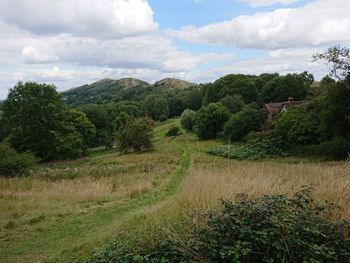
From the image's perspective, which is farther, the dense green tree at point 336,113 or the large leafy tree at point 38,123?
the large leafy tree at point 38,123

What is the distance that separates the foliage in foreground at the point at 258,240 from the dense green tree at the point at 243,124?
5347cm

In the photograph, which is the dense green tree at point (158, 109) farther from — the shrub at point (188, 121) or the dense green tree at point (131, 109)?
the shrub at point (188, 121)

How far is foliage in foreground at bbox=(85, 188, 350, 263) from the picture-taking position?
439 centimetres

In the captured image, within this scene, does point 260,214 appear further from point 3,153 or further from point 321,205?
point 3,153

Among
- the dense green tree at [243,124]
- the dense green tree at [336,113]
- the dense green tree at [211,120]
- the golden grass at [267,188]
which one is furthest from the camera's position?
the dense green tree at [211,120]

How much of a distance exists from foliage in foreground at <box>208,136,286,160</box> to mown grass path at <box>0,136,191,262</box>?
32.2 m

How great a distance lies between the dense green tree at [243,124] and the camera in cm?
5838

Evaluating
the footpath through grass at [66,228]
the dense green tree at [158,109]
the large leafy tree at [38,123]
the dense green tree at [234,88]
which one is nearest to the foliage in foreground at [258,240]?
the footpath through grass at [66,228]

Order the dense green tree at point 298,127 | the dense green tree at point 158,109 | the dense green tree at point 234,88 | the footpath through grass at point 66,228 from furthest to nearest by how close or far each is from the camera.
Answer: the dense green tree at point 158,109
the dense green tree at point 234,88
the dense green tree at point 298,127
the footpath through grass at point 66,228

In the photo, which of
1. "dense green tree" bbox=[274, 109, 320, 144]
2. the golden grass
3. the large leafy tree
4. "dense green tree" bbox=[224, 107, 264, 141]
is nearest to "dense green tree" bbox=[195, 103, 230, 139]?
"dense green tree" bbox=[224, 107, 264, 141]

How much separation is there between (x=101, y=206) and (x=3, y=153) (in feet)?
75.9

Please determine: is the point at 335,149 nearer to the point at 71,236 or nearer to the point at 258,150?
the point at 258,150

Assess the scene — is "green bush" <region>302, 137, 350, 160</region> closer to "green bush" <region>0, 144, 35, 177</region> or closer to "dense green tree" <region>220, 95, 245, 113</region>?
"green bush" <region>0, 144, 35, 177</region>

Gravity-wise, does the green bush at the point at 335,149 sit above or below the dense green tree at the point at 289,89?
below
